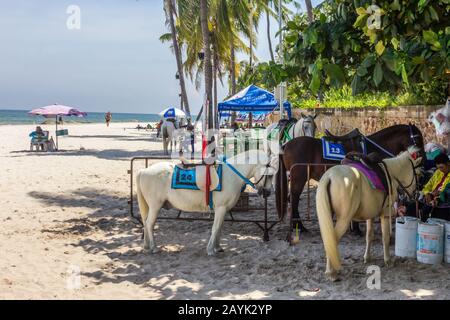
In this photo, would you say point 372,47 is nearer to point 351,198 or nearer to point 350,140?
point 350,140

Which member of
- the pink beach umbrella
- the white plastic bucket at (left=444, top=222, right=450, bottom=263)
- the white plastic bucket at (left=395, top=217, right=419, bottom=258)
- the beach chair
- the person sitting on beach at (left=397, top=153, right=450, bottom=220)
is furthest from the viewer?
the pink beach umbrella

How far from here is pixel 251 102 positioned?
51.3 ft

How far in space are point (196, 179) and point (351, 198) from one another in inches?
91.0

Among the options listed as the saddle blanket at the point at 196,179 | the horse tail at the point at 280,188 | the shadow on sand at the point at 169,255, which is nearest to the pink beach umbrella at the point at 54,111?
the shadow on sand at the point at 169,255

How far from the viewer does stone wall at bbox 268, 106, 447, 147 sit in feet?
35.7

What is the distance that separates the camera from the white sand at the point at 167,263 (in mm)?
5699

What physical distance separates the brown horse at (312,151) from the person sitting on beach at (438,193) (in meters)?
1.05

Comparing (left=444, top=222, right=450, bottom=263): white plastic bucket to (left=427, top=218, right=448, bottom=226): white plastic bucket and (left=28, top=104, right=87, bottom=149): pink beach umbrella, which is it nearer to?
(left=427, top=218, right=448, bottom=226): white plastic bucket

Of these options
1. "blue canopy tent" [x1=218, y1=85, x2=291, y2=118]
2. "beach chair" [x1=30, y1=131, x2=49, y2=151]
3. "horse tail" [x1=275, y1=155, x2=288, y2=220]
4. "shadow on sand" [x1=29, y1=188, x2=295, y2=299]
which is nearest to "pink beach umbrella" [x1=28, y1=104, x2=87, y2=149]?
"beach chair" [x1=30, y1=131, x2=49, y2=151]

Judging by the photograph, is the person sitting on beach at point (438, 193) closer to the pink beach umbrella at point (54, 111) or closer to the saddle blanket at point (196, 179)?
the saddle blanket at point (196, 179)

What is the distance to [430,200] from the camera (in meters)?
7.16

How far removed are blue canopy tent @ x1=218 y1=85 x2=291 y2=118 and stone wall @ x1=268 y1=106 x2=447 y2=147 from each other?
6.81 ft
